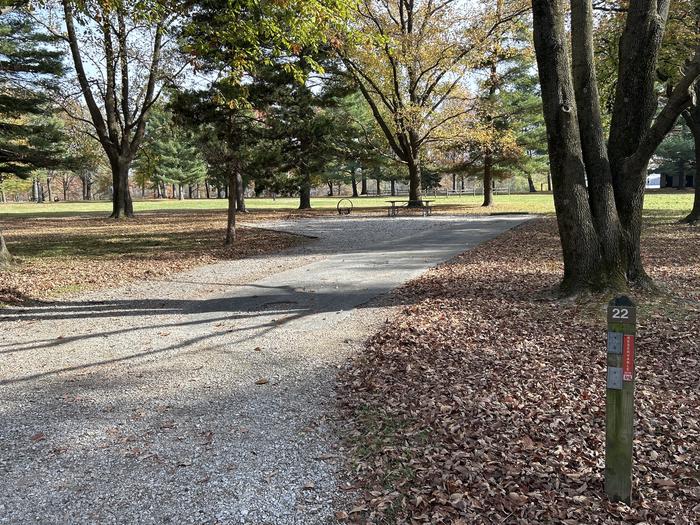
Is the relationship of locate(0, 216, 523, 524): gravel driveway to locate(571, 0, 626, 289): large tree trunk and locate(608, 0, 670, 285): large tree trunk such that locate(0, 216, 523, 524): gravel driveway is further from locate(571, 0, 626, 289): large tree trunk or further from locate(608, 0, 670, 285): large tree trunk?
locate(608, 0, 670, 285): large tree trunk

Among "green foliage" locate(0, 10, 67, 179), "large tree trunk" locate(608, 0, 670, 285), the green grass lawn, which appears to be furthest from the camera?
the green grass lawn

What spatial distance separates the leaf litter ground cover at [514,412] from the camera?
2.85 meters

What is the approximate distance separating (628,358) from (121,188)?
27.3 meters

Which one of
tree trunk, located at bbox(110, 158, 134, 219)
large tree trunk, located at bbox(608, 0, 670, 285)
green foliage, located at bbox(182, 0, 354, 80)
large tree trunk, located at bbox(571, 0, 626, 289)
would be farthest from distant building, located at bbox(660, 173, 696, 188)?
green foliage, located at bbox(182, 0, 354, 80)

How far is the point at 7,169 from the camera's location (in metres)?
21.7

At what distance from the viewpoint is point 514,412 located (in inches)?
153

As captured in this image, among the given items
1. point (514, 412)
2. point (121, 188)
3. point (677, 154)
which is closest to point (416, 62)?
point (121, 188)

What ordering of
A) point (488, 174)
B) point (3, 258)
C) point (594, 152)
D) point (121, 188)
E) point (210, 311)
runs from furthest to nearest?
→ point (488, 174)
point (121, 188)
point (3, 258)
point (210, 311)
point (594, 152)

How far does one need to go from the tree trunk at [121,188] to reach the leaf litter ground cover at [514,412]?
22435mm

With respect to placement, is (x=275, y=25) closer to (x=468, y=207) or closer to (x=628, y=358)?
(x=628, y=358)

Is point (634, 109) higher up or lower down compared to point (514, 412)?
higher up

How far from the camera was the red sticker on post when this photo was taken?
2686 mm

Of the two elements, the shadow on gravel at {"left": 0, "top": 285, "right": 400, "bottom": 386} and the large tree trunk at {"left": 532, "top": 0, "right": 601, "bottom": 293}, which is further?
the large tree trunk at {"left": 532, "top": 0, "right": 601, "bottom": 293}

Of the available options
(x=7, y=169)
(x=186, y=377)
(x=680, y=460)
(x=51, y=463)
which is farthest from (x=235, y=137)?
(x=7, y=169)
